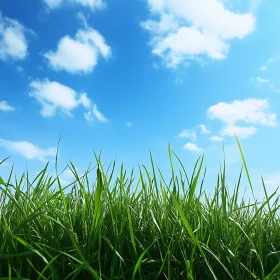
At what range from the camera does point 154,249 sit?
1.68 metres

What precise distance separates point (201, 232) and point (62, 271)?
0.59 meters

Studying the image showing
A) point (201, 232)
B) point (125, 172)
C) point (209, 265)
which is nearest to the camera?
point (209, 265)

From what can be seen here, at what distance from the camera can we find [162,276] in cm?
160

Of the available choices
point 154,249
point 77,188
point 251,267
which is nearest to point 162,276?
point 154,249

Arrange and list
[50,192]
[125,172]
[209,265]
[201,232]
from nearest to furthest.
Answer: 1. [209,265]
2. [201,232]
3. [125,172]
4. [50,192]

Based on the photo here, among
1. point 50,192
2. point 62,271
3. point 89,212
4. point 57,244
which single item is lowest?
point 62,271

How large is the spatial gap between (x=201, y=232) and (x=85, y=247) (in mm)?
480

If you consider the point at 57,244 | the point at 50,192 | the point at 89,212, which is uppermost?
the point at 50,192

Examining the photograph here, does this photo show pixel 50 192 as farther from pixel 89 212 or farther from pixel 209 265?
pixel 209 265

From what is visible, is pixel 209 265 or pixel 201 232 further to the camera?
pixel 201 232

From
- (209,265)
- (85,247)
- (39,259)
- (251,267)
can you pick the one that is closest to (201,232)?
(209,265)

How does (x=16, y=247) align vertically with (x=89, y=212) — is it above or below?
below

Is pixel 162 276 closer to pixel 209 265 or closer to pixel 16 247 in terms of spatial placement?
pixel 209 265

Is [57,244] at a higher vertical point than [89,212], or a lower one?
lower
